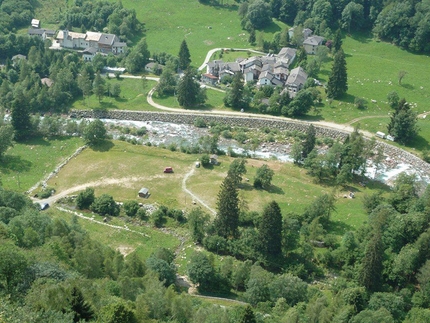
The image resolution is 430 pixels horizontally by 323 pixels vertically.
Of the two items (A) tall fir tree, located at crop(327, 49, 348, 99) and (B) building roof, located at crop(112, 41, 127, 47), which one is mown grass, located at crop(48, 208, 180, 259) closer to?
(A) tall fir tree, located at crop(327, 49, 348, 99)

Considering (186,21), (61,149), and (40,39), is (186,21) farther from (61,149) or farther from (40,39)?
(61,149)

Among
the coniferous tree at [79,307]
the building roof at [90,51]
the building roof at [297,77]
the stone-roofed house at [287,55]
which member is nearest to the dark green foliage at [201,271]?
the coniferous tree at [79,307]

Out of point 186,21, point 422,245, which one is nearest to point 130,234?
point 422,245

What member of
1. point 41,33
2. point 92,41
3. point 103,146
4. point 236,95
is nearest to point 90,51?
point 92,41

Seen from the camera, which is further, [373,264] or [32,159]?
[32,159]

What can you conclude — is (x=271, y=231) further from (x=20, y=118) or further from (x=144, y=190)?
(x=20, y=118)

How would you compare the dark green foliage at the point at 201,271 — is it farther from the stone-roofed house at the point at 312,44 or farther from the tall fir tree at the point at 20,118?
the stone-roofed house at the point at 312,44

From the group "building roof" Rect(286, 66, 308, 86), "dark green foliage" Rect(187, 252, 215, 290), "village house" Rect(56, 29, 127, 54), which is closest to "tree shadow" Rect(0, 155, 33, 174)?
"dark green foliage" Rect(187, 252, 215, 290)
